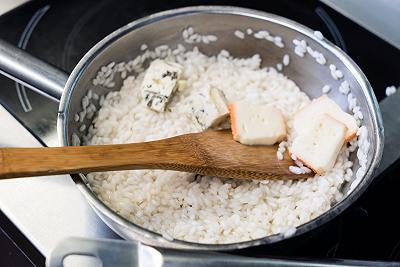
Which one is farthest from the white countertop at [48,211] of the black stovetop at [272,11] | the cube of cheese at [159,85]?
the cube of cheese at [159,85]

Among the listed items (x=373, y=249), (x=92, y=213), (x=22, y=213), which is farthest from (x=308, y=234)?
(x=22, y=213)

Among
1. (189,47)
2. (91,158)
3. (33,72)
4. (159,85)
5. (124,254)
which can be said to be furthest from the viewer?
(189,47)

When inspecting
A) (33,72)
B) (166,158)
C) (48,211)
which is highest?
(33,72)

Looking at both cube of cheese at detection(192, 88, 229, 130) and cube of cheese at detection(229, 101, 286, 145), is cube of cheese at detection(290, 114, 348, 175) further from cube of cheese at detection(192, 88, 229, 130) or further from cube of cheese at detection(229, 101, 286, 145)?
cube of cheese at detection(192, 88, 229, 130)

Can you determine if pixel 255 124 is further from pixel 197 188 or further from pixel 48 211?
pixel 48 211

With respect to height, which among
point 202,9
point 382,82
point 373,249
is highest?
point 202,9

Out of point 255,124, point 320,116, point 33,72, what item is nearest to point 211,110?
point 255,124

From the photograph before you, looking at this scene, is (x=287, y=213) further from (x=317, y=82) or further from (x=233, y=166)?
(x=317, y=82)
